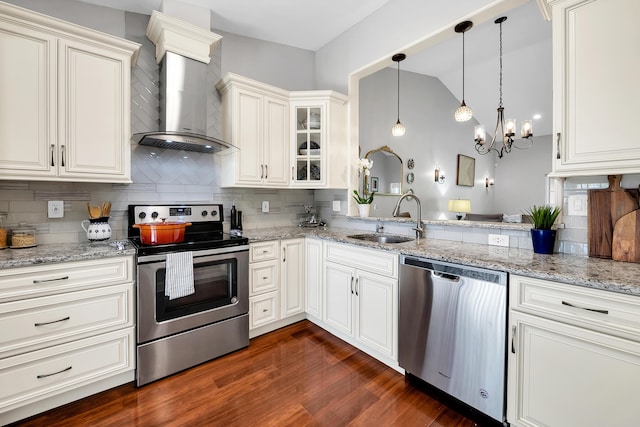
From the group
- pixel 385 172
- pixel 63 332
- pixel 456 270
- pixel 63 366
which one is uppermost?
pixel 385 172

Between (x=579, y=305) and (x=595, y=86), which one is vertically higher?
(x=595, y=86)

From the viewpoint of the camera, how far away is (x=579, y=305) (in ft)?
3.97

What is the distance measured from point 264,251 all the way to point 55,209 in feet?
5.04

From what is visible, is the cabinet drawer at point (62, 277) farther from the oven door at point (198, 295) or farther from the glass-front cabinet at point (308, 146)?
the glass-front cabinet at point (308, 146)

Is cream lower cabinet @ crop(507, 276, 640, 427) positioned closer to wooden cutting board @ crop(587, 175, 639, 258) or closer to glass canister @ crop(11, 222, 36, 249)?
wooden cutting board @ crop(587, 175, 639, 258)

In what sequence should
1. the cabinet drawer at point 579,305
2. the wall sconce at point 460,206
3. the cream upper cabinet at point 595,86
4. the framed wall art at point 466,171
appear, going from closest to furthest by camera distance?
the cabinet drawer at point 579,305, the cream upper cabinet at point 595,86, the wall sconce at point 460,206, the framed wall art at point 466,171

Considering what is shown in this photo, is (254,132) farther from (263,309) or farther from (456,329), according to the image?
(456,329)

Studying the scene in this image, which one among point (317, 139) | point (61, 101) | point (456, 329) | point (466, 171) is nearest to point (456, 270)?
point (456, 329)

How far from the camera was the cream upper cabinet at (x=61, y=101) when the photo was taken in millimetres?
1689

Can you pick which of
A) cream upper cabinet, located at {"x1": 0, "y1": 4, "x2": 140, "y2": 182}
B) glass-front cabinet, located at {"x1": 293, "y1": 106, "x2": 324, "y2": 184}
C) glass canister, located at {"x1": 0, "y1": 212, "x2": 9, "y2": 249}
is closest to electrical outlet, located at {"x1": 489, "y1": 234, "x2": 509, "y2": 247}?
glass-front cabinet, located at {"x1": 293, "y1": 106, "x2": 324, "y2": 184}

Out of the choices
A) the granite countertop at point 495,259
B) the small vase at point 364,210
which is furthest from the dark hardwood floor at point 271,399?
the small vase at point 364,210

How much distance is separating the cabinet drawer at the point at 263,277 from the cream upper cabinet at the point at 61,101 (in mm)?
1195

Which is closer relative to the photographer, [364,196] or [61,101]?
[61,101]

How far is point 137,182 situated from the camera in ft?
7.82
